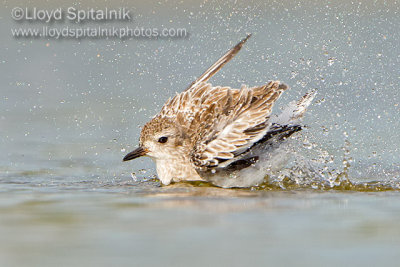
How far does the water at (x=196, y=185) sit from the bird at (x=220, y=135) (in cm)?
25

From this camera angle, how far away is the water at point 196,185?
6.03 m

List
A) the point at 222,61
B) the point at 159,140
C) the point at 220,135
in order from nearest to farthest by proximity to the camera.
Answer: the point at 220,135 < the point at 159,140 < the point at 222,61

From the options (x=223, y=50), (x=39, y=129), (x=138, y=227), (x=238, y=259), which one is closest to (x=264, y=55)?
(x=223, y=50)

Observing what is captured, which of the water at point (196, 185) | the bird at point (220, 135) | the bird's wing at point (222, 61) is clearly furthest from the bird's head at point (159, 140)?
the bird's wing at point (222, 61)

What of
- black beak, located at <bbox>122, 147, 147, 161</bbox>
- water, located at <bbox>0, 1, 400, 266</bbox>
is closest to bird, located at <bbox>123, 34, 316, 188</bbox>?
black beak, located at <bbox>122, 147, 147, 161</bbox>

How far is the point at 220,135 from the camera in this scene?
30.6 feet

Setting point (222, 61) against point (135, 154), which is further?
point (222, 61)

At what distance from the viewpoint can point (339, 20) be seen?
16562 millimetres

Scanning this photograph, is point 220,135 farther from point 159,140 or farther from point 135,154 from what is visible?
point 135,154

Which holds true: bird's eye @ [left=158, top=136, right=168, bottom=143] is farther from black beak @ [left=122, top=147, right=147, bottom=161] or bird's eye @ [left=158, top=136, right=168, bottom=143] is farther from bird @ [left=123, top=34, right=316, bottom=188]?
black beak @ [left=122, top=147, right=147, bottom=161]

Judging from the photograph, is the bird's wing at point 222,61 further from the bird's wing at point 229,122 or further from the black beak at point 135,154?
the black beak at point 135,154

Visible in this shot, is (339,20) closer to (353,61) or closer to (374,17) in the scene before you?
(374,17)

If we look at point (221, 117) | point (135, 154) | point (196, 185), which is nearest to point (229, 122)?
point (221, 117)

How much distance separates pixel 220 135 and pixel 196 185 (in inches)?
24.3
